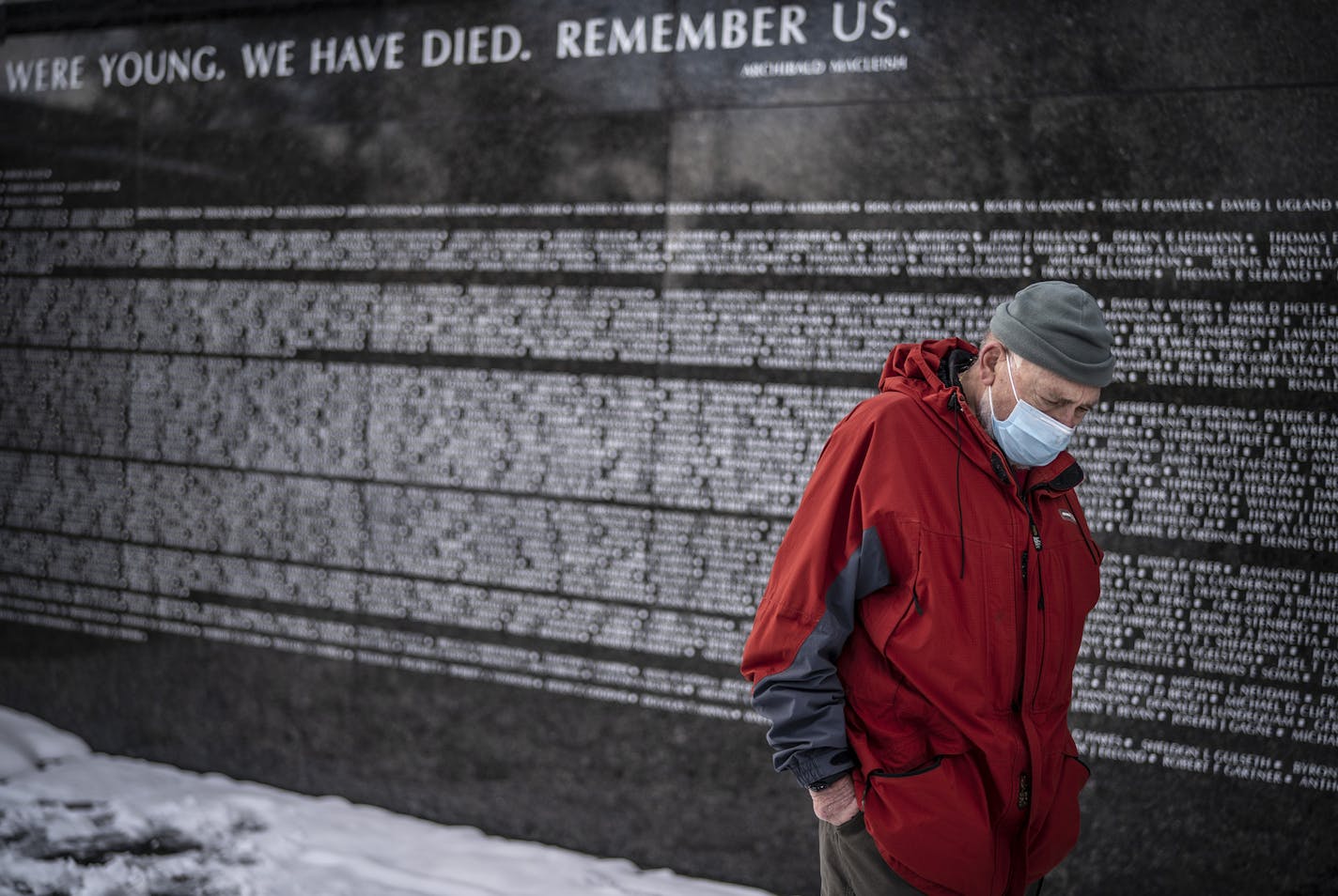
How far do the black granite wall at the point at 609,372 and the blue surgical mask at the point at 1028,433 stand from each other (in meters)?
1.21

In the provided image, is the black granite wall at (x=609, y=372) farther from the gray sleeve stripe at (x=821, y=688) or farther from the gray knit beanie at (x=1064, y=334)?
the gray sleeve stripe at (x=821, y=688)

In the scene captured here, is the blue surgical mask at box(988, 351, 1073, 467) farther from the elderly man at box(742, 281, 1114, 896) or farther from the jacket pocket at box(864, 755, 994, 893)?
the jacket pocket at box(864, 755, 994, 893)

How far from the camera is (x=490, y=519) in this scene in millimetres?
3758

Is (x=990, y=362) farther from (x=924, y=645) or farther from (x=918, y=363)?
(x=924, y=645)

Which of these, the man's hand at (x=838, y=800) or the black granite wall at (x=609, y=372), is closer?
the man's hand at (x=838, y=800)

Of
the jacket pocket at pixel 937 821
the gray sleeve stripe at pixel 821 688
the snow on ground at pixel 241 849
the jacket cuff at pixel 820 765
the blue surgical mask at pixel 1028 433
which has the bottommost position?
the snow on ground at pixel 241 849

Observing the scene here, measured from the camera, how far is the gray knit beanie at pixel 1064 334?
184 cm

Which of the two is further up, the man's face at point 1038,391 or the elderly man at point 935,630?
the man's face at point 1038,391

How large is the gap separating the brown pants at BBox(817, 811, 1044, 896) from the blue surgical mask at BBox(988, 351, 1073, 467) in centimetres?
76

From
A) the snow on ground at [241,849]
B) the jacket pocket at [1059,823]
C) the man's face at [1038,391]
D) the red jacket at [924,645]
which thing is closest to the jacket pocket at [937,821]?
the red jacket at [924,645]

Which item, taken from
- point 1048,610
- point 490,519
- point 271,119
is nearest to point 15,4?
point 271,119

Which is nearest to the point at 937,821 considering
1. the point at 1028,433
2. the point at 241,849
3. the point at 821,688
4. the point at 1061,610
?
the point at 821,688

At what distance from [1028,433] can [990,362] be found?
0.52 feet

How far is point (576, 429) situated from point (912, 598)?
2.03 m
